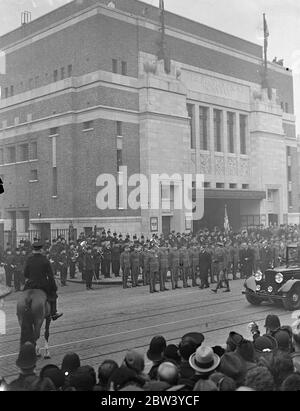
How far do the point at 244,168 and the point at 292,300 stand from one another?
2158 centimetres

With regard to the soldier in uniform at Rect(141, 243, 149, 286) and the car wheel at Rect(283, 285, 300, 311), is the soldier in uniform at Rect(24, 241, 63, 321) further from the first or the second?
the soldier in uniform at Rect(141, 243, 149, 286)

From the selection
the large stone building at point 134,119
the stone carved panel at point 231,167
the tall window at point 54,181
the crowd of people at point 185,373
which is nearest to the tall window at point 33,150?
the large stone building at point 134,119

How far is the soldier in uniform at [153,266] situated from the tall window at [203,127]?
50.5ft

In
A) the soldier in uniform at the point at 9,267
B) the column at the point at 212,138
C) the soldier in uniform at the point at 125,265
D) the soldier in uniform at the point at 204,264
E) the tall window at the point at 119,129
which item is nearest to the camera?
the soldier in uniform at the point at 9,267

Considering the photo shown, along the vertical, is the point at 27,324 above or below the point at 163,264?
below

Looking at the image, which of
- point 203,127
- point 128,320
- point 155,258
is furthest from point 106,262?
point 203,127

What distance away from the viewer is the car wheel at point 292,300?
10.9m

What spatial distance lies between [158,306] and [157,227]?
12.9 metres

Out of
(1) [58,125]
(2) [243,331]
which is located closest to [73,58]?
(1) [58,125]

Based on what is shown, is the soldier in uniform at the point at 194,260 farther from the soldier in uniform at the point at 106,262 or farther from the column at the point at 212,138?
the column at the point at 212,138

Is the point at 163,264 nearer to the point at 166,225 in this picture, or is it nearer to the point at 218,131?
the point at 166,225

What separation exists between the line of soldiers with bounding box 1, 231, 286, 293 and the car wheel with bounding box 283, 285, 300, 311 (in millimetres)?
2491

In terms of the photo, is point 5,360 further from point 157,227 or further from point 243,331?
point 157,227

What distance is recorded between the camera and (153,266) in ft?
49.6
